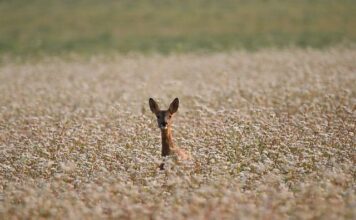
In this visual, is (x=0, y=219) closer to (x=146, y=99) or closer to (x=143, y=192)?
(x=143, y=192)

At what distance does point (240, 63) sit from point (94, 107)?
9.10m

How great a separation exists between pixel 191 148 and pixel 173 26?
87.1 ft

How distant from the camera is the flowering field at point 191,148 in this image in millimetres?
7883

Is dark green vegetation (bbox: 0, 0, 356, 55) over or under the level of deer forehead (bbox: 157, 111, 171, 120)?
over

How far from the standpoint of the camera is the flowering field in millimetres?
7883

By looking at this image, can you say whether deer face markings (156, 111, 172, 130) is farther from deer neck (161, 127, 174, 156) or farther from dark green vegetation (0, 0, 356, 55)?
dark green vegetation (0, 0, 356, 55)

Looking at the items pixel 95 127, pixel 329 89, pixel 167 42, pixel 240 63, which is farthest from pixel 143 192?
pixel 167 42

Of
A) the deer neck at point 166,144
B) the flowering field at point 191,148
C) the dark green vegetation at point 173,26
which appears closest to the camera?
the flowering field at point 191,148

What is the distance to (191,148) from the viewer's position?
35.7ft

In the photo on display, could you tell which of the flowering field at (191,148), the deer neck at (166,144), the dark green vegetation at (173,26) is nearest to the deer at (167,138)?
the deer neck at (166,144)

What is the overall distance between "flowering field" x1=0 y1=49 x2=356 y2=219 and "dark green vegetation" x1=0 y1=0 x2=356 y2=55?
11.2 meters

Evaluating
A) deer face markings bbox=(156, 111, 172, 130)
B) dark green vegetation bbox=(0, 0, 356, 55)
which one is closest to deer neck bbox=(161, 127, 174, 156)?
deer face markings bbox=(156, 111, 172, 130)

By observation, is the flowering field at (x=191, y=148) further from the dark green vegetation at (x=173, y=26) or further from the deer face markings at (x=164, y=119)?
the dark green vegetation at (x=173, y=26)

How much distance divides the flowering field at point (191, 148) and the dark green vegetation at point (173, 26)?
11.2m
